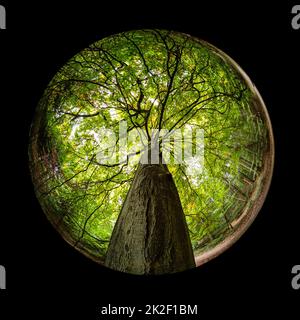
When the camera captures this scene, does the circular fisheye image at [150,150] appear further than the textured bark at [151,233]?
Yes

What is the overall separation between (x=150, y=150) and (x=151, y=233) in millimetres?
814

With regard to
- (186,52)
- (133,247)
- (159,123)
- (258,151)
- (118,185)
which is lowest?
(133,247)

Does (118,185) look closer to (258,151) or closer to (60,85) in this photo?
(60,85)

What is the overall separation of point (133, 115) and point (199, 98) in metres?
0.64

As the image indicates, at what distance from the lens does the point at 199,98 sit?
352cm

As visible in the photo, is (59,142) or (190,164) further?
(190,164)

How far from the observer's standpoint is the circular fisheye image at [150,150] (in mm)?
2765

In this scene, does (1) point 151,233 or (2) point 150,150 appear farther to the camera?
(2) point 150,150

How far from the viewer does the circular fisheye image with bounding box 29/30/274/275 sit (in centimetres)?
277

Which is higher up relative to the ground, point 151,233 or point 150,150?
point 150,150

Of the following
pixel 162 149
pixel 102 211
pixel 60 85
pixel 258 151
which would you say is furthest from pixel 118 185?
pixel 258 151

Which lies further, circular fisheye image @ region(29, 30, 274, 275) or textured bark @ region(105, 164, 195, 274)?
circular fisheye image @ region(29, 30, 274, 275)

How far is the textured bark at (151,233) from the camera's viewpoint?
2598 millimetres

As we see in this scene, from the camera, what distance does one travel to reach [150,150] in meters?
3.17
